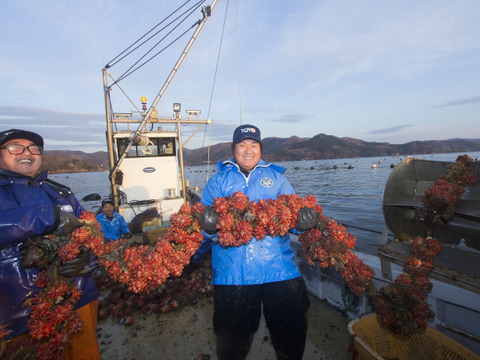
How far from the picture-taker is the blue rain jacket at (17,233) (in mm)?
2471

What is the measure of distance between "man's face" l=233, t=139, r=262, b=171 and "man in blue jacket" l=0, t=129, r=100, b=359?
2.45 meters

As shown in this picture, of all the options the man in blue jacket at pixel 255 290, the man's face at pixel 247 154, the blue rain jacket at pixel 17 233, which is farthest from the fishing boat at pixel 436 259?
the blue rain jacket at pixel 17 233

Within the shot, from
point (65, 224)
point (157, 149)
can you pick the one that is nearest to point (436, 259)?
point (65, 224)

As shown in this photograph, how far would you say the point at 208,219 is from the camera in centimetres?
304

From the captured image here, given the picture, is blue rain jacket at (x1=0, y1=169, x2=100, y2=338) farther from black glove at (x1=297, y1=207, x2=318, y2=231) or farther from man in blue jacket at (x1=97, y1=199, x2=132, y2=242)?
man in blue jacket at (x1=97, y1=199, x2=132, y2=242)

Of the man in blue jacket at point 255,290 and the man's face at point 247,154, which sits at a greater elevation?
the man's face at point 247,154

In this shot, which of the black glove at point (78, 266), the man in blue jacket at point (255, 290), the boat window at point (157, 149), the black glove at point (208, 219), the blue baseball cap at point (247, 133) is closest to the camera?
the black glove at point (78, 266)

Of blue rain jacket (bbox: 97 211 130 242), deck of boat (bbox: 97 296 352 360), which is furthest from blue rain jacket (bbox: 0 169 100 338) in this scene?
blue rain jacket (bbox: 97 211 130 242)

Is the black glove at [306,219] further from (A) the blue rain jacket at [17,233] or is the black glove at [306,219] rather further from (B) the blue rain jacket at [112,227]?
(B) the blue rain jacket at [112,227]

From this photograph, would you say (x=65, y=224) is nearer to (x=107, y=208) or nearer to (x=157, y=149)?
(x=107, y=208)

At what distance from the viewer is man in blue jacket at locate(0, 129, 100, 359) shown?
251 centimetres

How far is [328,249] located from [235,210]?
1.39 m

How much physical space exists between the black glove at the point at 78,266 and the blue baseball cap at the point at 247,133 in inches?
101

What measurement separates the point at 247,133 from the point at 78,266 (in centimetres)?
289
